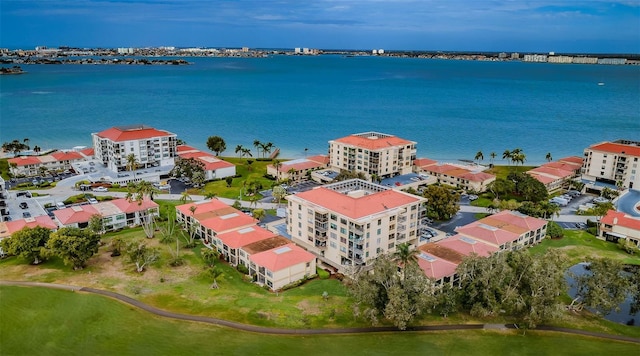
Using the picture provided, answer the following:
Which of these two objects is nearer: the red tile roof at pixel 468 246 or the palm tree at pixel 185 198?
the red tile roof at pixel 468 246

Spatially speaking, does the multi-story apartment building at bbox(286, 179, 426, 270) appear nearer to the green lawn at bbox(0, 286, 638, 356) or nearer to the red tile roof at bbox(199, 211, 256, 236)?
the red tile roof at bbox(199, 211, 256, 236)

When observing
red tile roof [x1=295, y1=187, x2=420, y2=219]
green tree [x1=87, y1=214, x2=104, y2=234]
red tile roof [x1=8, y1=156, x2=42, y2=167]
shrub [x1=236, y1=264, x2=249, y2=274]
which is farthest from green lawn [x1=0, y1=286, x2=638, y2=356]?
red tile roof [x1=8, y1=156, x2=42, y2=167]

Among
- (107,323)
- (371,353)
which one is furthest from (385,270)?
(107,323)

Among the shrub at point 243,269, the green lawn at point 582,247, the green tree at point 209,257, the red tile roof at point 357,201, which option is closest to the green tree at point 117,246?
the green tree at point 209,257

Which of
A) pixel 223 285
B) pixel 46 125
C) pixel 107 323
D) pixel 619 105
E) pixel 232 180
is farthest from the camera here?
pixel 619 105

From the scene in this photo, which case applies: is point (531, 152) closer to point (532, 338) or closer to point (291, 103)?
point (532, 338)

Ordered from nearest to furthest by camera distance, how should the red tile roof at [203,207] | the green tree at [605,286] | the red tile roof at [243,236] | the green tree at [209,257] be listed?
the green tree at [605,286] < the green tree at [209,257] < the red tile roof at [243,236] < the red tile roof at [203,207]

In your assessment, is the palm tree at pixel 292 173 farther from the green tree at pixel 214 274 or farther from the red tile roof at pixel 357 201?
the green tree at pixel 214 274

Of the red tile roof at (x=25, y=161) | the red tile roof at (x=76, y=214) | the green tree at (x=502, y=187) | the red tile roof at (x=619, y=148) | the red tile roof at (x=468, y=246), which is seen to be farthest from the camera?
the red tile roof at (x=25, y=161)
